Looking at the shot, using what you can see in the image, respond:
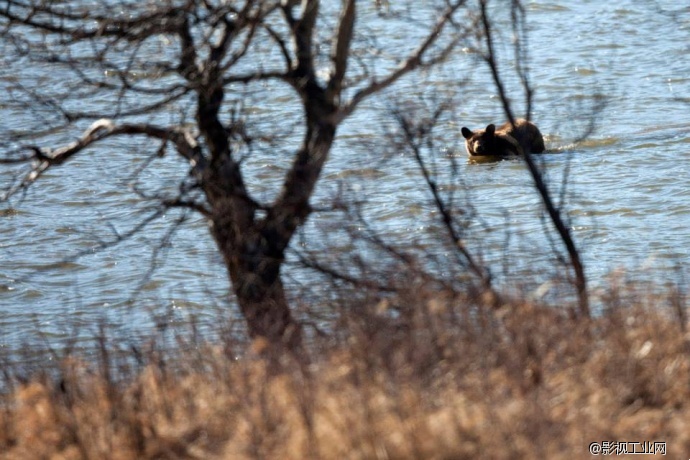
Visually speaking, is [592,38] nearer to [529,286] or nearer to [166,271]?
[166,271]

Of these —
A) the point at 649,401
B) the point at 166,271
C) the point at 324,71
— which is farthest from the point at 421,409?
the point at 166,271

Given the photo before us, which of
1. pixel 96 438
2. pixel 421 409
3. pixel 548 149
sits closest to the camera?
pixel 421 409

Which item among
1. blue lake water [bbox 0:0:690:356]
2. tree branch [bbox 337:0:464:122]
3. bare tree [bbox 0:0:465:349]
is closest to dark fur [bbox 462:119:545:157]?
blue lake water [bbox 0:0:690:356]

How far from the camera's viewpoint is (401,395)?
5590 millimetres

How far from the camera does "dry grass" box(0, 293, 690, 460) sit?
5305 mm

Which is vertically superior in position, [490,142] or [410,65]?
[410,65]

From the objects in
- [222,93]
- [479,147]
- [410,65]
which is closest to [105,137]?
[222,93]

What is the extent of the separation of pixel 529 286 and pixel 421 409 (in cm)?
244

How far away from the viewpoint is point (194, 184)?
7398mm

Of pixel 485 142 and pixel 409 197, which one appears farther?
pixel 485 142

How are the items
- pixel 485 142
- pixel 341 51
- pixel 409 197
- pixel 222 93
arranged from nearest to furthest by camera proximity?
1. pixel 341 51
2. pixel 222 93
3. pixel 409 197
4. pixel 485 142
